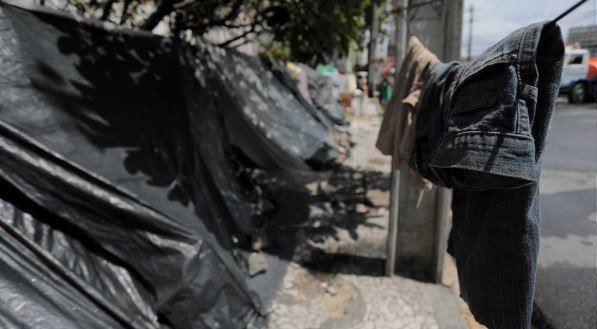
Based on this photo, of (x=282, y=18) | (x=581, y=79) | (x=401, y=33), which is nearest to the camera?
(x=581, y=79)

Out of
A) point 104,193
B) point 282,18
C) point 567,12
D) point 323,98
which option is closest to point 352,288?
point 104,193

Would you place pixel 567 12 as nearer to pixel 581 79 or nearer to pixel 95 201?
pixel 581 79

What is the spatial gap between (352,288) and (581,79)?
200cm

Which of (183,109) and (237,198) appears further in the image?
(237,198)

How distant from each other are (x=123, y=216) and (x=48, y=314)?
63cm

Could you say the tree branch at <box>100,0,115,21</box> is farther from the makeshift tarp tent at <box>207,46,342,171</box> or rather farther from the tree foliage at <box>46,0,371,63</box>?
the makeshift tarp tent at <box>207,46,342,171</box>

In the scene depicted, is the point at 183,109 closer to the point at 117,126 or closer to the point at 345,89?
the point at 117,126

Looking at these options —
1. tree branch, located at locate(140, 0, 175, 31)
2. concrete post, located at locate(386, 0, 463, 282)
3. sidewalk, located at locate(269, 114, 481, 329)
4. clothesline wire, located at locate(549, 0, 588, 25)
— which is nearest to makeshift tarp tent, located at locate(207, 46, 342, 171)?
tree branch, located at locate(140, 0, 175, 31)

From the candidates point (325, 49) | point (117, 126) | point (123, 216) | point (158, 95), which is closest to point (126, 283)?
point (123, 216)

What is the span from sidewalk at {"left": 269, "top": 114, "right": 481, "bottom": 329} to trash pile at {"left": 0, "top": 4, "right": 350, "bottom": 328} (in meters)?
0.37

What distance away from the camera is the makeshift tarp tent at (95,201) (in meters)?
1.90

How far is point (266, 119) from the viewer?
5488mm

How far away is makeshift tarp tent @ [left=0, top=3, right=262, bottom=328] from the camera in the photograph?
190cm

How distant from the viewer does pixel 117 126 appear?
2.52 metres
